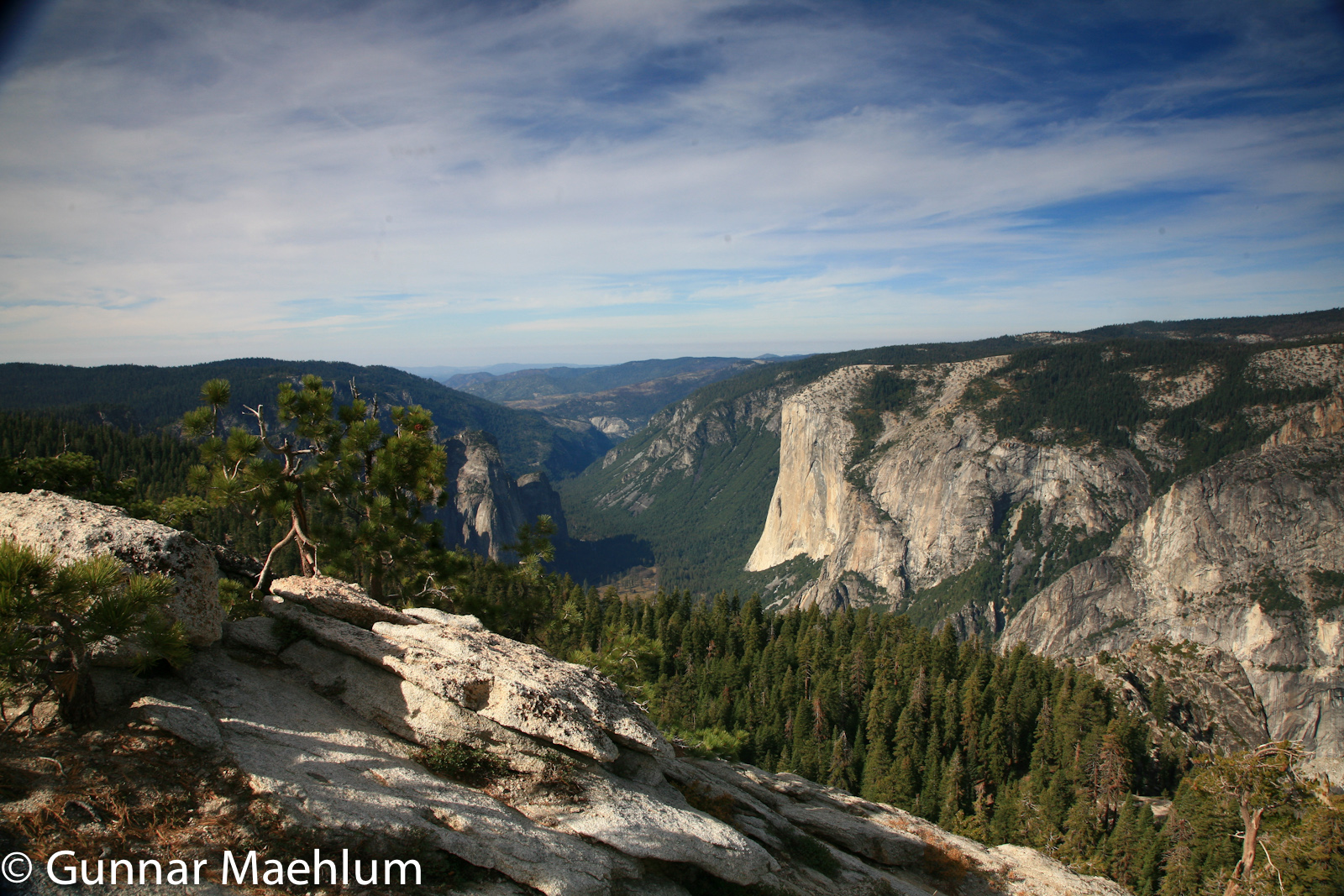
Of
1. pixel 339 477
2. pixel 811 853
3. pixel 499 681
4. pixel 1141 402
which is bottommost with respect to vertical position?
pixel 811 853

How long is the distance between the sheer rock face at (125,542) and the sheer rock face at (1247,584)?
352 feet

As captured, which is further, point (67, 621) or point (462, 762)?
point (462, 762)

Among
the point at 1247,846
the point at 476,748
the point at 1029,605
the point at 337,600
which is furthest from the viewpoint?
the point at 1029,605

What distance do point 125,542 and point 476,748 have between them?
663 cm

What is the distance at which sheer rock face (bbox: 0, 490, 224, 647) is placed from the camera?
9391 mm

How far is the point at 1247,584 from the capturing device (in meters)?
108

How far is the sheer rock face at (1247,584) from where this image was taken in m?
92.9

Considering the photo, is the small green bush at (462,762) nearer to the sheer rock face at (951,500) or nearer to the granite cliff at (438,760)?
the granite cliff at (438,760)

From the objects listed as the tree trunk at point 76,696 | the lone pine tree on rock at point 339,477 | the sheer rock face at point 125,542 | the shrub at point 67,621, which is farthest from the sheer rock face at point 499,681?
the tree trunk at point 76,696

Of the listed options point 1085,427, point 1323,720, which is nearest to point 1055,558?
point 1085,427

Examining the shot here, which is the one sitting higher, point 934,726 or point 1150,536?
point 1150,536

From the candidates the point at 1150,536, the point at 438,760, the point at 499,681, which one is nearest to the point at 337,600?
the point at 499,681

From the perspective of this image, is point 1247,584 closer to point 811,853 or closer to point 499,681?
point 811,853

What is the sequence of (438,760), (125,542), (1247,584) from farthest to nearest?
(1247,584) < (438,760) < (125,542)
